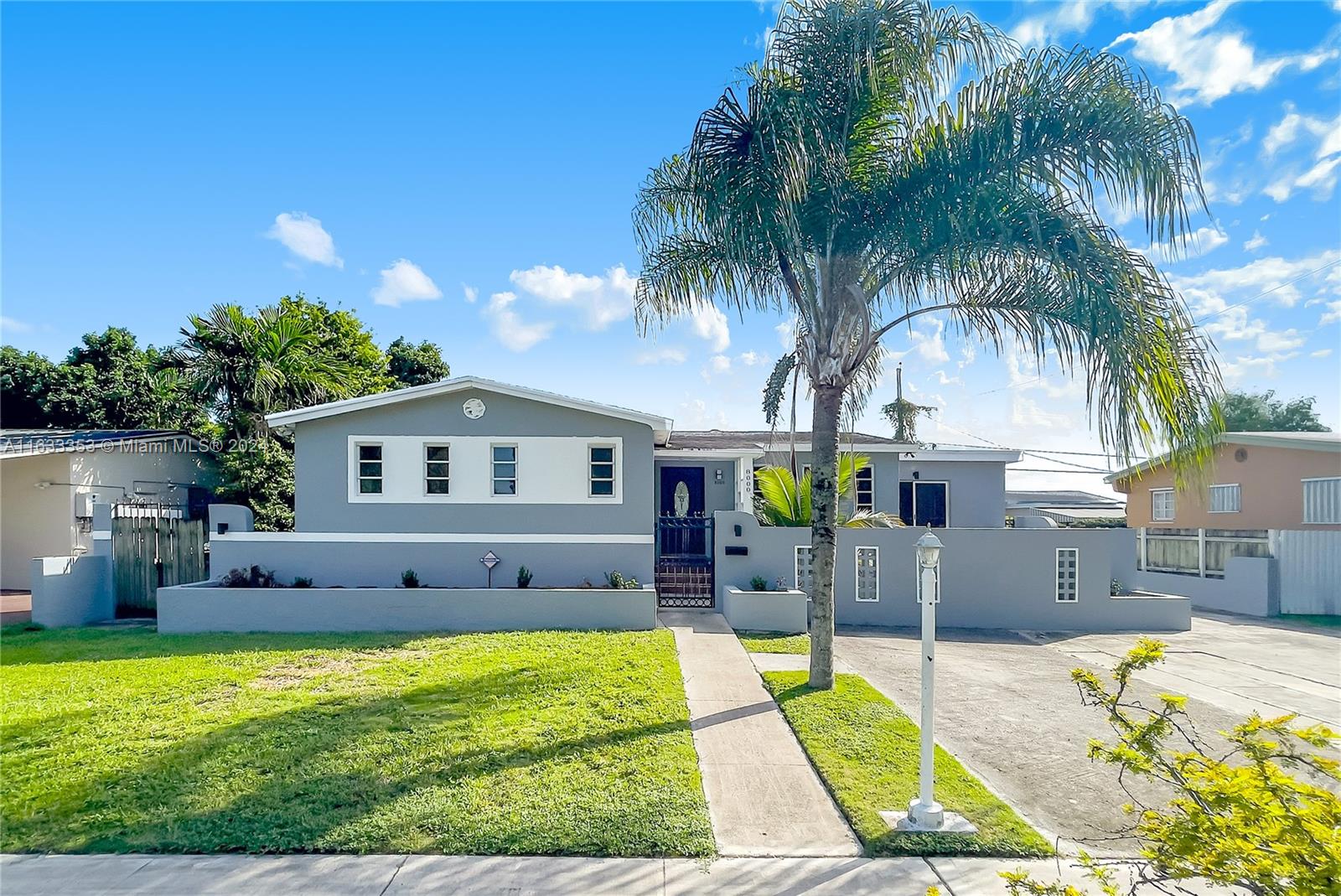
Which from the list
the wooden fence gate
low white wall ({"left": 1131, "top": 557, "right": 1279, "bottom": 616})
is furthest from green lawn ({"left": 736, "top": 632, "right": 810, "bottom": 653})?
the wooden fence gate

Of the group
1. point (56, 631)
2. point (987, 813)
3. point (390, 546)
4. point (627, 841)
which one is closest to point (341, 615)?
point (390, 546)

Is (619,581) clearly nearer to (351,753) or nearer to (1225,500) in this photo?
(351,753)

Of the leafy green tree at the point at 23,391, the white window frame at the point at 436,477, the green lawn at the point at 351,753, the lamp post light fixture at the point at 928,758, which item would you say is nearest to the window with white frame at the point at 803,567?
the green lawn at the point at 351,753

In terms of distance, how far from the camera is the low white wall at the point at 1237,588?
14766mm

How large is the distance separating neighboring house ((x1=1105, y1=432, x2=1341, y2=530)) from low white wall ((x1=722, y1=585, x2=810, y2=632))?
845 centimetres

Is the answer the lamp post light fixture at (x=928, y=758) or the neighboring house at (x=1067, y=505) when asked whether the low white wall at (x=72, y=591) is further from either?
the neighboring house at (x=1067, y=505)

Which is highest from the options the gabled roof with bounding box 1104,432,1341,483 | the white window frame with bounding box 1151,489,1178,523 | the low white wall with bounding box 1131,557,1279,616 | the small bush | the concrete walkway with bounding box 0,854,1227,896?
the gabled roof with bounding box 1104,432,1341,483

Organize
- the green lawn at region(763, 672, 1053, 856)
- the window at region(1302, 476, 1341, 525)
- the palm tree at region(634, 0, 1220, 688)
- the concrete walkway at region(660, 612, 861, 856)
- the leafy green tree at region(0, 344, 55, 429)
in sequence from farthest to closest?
the leafy green tree at region(0, 344, 55, 429), the window at region(1302, 476, 1341, 525), the palm tree at region(634, 0, 1220, 688), the concrete walkway at region(660, 612, 861, 856), the green lawn at region(763, 672, 1053, 856)

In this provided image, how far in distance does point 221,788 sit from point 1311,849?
621 centimetres

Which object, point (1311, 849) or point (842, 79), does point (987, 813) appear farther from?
point (842, 79)

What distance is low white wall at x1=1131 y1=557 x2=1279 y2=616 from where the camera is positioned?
48.4 feet

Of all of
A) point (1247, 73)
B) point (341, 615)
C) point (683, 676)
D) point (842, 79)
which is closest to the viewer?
point (842, 79)

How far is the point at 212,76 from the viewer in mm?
10617

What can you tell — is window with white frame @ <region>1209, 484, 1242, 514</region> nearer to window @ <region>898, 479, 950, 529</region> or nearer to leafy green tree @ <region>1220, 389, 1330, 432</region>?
window @ <region>898, 479, 950, 529</region>
